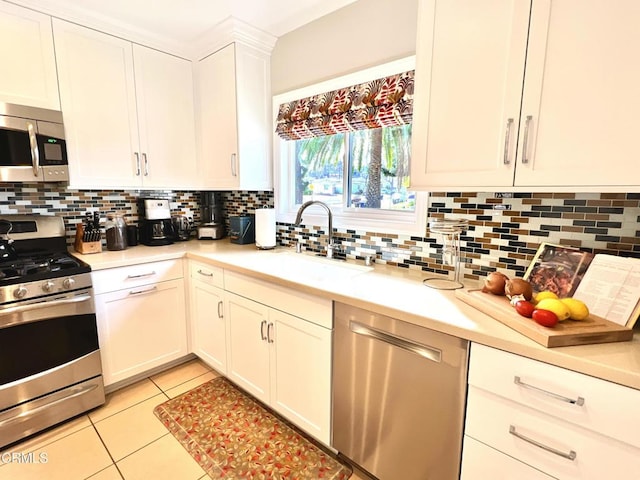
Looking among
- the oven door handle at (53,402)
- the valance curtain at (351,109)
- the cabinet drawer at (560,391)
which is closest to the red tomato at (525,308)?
the cabinet drawer at (560,391)

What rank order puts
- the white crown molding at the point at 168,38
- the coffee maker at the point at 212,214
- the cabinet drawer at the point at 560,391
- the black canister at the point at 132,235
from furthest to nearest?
the coffee maker at the point at 212,214 < the black canister at the point at 132,235 < the white crown molding at the point at 168,38 < the cabinet drawer at the point at 560,391

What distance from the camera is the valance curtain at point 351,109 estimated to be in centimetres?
160

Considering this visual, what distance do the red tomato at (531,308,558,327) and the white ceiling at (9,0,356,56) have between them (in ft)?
6.22

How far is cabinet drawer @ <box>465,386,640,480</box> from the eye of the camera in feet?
2.67

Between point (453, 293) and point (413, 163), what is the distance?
1.97 ft

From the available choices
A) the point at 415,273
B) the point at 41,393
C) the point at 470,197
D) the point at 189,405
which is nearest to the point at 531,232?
the point at 470,197

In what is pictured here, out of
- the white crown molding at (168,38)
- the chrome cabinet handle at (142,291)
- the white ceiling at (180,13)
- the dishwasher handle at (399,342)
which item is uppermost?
the white ceiling at (180,13)

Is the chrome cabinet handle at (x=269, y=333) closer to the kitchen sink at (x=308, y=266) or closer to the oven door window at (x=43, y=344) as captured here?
the kitchen sink at (x=308, y=266)

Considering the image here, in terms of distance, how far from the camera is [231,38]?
2.08 m

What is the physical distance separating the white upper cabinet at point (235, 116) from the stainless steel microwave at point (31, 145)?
90 cm

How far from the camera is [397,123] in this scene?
1643 mm

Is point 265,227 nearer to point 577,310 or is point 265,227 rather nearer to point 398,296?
point 398,296

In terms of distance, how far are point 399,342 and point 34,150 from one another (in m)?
2.20

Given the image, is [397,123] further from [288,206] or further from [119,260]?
[119,260]
